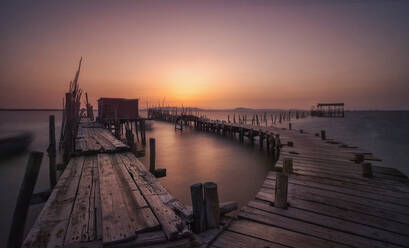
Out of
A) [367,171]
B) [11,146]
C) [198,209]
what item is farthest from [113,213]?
[11,146]

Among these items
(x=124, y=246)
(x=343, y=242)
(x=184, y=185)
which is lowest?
(x=184, y=185)

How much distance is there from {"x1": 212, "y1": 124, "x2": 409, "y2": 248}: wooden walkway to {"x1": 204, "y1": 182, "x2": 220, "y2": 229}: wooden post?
10.4 inches

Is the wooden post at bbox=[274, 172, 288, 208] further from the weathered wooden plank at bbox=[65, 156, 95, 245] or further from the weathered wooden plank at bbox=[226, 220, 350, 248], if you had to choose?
the weathered wooden plank at bbox=[65, 156, 95, 245]

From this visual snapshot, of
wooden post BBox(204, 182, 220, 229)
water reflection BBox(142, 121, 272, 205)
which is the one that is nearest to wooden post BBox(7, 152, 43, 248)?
wooden post BBox(204, 182, 220, 229)

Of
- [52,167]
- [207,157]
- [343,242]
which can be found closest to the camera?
[343,242]

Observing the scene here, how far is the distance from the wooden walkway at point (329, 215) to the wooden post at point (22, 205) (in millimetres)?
3521

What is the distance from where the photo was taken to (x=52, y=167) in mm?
6133

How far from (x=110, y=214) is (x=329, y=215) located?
3.97 meters

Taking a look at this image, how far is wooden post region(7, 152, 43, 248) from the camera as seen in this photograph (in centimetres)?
300

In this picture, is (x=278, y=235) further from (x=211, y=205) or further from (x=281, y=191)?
(x=211, y=205)

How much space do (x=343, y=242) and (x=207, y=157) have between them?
37.3 feet

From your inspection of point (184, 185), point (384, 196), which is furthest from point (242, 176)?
point (384, 196)

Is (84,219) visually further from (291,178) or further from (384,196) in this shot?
(384,196)

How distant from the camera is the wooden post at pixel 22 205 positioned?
3.00m
